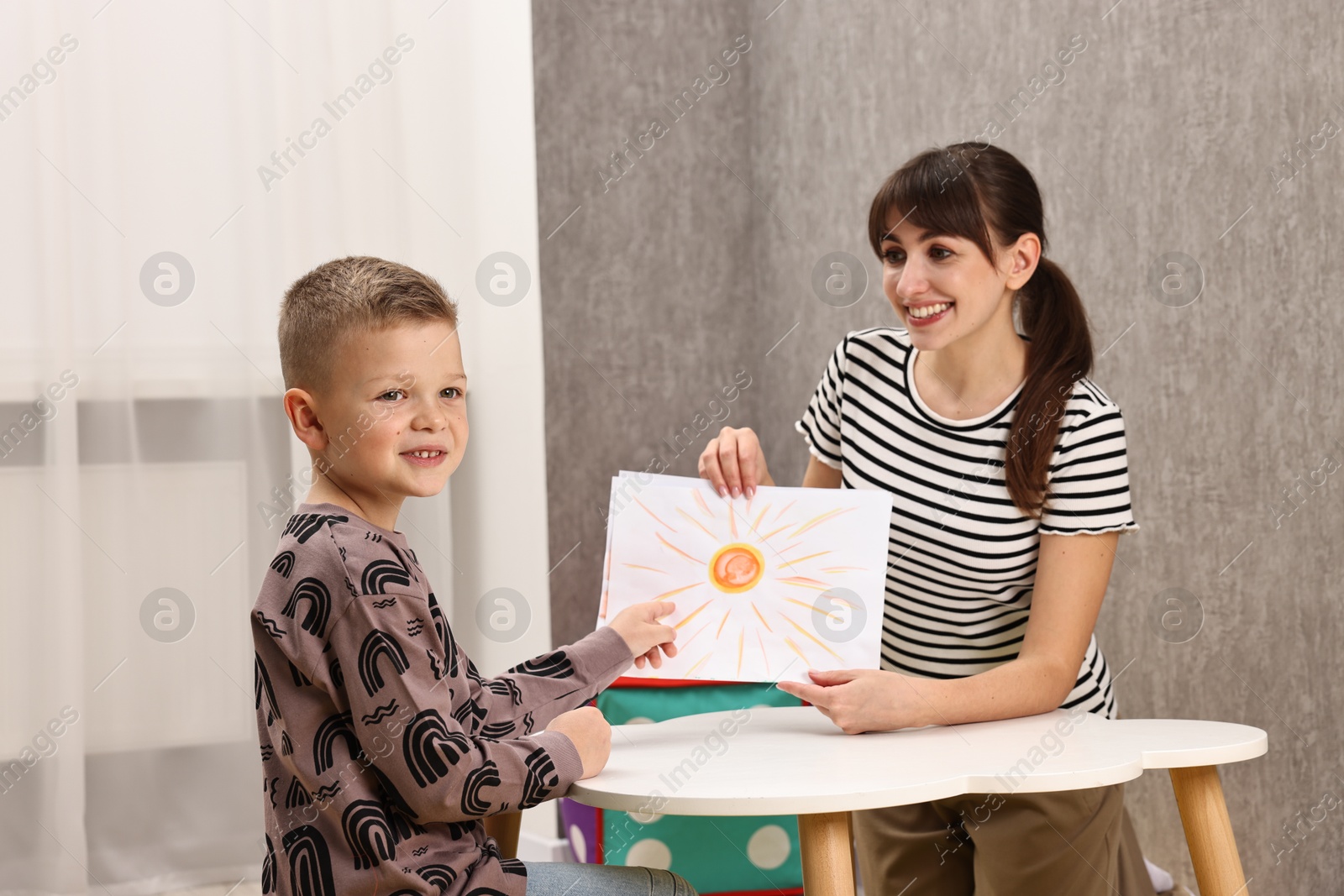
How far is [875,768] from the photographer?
98 cm

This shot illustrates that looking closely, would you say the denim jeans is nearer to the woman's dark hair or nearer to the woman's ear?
the woman's dark hair

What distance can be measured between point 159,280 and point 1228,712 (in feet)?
6.33

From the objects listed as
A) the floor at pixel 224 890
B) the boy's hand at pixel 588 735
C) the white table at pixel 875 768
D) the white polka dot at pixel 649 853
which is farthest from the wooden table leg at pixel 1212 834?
the floor at pixel 224 890

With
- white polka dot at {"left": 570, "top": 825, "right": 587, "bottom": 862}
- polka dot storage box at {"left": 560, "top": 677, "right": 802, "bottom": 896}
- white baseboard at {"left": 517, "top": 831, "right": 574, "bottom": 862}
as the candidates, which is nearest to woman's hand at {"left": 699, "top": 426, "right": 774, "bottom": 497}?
polka dot storage box at {"left": 560, "top": 677, "right": 802, "bottom": 896}

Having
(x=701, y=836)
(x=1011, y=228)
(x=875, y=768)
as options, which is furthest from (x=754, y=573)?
(x=701, y=836)

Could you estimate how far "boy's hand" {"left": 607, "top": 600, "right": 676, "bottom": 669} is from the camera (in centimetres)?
117

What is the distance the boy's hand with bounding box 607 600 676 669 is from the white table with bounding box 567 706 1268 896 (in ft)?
0.28

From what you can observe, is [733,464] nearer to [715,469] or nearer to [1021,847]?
[715,469]

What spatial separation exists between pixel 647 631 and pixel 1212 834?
608 mm

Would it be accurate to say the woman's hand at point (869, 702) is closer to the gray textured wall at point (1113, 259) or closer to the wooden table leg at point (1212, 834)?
the wooden table leg at point (1212, 834)

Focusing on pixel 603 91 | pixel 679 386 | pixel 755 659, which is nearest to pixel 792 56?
pixel 603 91

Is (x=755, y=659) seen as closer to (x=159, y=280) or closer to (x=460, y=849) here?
(x=460, y=849)

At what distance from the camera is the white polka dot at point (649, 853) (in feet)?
6.20

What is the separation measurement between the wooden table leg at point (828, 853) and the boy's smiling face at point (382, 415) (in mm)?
438
